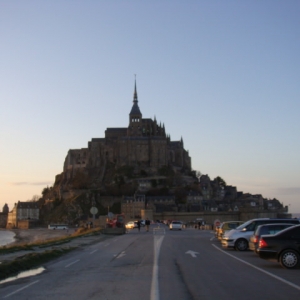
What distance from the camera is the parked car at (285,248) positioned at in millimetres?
15930

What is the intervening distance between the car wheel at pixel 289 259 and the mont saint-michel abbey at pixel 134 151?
436 feet

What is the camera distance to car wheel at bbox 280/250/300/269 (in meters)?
16.1

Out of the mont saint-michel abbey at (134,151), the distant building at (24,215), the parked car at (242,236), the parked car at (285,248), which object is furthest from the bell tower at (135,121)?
the parked car at (285,248)

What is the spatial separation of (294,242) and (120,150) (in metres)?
138

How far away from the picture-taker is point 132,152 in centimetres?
15238

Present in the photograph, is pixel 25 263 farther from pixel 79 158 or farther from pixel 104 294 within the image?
pixel 79 158

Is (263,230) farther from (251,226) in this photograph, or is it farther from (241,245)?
(241,245)

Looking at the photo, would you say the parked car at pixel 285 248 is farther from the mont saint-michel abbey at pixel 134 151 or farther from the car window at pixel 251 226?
the mont saint-michel abbey at pixel 134 151

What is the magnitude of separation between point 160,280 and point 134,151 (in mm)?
138919

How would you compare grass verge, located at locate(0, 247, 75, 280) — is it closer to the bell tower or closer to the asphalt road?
the asphalt road

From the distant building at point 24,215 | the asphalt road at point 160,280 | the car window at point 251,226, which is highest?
the distant building at point 24,215

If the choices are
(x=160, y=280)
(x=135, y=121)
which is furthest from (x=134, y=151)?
(x=160, y=280)

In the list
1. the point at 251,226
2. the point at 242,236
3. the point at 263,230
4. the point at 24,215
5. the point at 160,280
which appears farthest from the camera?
the point at 24,215

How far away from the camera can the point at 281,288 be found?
12.0 metres
